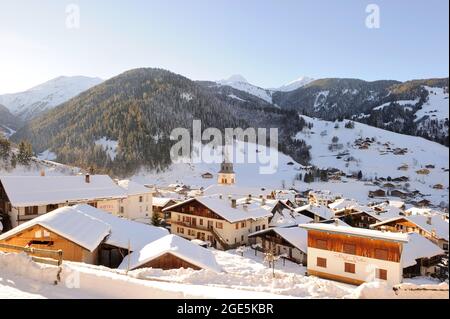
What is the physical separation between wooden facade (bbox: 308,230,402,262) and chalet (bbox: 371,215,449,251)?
16859 millimetres

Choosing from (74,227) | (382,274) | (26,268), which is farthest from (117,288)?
(382,274)

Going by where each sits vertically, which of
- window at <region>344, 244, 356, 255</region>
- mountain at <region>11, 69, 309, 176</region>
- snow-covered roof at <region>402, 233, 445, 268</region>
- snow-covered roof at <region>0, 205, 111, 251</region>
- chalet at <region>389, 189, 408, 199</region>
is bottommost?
chalet at <region>389, 189, 408, 199</region>

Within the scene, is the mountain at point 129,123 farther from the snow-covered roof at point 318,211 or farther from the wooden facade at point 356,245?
the wooden facade at point 356,245

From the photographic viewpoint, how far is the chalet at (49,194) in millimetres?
31922

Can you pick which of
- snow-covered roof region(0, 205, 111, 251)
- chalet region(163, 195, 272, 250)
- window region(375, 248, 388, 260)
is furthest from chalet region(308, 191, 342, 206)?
snow-covered roof region(0, 205, 111, 251)

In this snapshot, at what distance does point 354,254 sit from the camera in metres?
27.1

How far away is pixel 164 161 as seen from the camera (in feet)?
429

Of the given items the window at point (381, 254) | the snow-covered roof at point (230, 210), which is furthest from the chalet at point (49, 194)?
the window at point (381, 254)

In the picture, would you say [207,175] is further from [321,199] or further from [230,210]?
[230,210]

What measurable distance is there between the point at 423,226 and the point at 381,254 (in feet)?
68.6

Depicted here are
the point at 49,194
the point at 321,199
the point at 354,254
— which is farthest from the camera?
the point at 321,199

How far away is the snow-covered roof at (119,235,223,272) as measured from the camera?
19328 mm

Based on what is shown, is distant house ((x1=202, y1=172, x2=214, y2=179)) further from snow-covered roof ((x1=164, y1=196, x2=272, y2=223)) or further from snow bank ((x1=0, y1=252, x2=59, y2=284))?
snow bank ((x1=0, y1=252, x2=59, y2=284))
